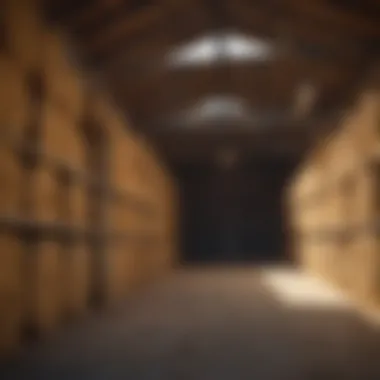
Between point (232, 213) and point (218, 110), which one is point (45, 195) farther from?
point (232, 213)

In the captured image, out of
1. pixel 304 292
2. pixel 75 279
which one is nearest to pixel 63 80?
pixel 75 279

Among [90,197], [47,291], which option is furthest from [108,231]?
[47,291]

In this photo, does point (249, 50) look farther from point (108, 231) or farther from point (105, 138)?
point (108, 231)

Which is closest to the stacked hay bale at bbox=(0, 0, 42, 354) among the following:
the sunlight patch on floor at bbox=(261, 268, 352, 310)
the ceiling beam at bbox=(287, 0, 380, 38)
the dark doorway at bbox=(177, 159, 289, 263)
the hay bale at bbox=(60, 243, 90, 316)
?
the hay bale at bbox=(60, 243, 90, 316)

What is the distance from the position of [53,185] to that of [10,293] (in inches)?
73.1

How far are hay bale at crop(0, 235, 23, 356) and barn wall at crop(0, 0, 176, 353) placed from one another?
10 millimetres

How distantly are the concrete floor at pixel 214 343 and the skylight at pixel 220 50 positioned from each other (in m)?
4.26

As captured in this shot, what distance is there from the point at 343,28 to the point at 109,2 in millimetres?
3333

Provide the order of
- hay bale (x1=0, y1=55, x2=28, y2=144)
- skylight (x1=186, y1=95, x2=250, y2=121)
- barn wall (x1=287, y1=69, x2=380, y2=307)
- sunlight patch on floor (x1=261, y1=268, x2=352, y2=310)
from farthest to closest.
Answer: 1. skylight (x1=186, y1=95, x2=250, y2=121)
2. sunlight patch on floor (x1=261, y1=268, x2=352, y2=310)
3. barn wall (x1=287, y1=69, x2=380, y2=307)
4. hay bale (x1=0, y1=55, x2=28, y2=144)

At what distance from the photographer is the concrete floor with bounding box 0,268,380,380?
17.6ft

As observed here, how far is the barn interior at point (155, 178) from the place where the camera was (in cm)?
634

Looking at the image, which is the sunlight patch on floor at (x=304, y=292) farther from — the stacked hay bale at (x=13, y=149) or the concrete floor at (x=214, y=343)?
the stacked hay bale at (x=13, y=149)

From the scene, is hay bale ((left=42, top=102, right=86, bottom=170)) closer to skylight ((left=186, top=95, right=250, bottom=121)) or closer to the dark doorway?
skylight ((left=186, top=95, right=250, bottom=121))

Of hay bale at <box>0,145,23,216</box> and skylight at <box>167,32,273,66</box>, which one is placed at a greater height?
skylight at <box>167,32,273,66</box>
